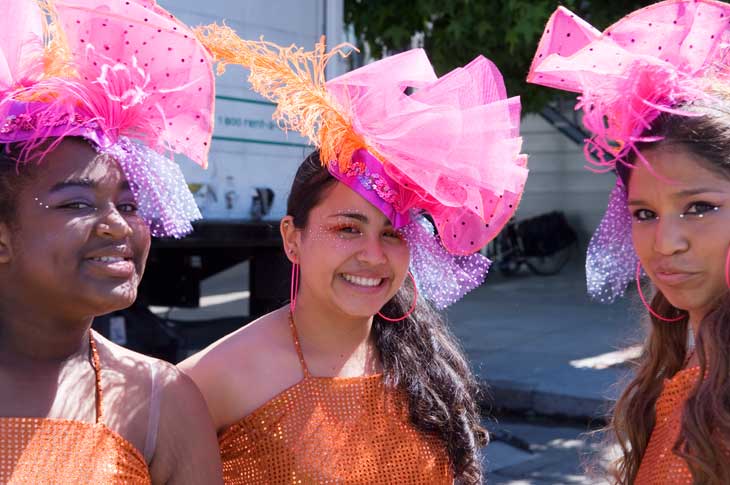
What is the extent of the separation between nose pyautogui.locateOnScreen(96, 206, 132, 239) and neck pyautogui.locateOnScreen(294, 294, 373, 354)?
→ 80 centimetres

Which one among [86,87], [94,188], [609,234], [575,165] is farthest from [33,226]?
[575,165]

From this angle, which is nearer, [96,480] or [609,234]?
[96,480]

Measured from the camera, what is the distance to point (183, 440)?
214 cm

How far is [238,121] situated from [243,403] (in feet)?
14.4

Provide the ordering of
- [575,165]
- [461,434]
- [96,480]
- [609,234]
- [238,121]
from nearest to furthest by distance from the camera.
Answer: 1. [96,480]
2. [609,234]
3. [461,434]
4. [238,121]
5. [575,165]

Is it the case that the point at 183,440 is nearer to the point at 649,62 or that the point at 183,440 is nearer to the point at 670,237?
the point at 670,237

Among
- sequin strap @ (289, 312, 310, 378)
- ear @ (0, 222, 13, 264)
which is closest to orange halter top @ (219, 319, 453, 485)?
sequin strap @ (289, 312, 310, 378)

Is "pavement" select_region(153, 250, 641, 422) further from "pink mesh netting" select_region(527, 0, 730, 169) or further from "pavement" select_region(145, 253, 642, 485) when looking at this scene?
"pink mesh netting" select_region(527, 0, 730, 169)

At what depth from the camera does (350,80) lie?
255 centimetres

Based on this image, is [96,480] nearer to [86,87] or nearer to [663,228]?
[86,87]

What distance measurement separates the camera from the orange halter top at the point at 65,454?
1.95 m

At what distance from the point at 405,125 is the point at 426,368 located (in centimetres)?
80

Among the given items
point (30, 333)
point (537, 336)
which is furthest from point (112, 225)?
point (537, 336)

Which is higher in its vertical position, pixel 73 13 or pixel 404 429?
pixel 73 13
